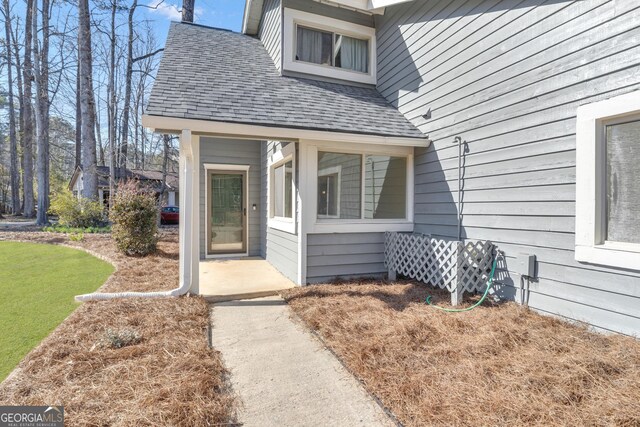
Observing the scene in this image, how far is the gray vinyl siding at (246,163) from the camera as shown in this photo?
8.02 m

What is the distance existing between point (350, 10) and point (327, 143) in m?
3.61

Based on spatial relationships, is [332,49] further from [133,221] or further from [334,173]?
[133,221]

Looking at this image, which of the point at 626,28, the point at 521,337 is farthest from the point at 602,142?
the point at 521,337

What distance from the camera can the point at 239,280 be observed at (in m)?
5.82

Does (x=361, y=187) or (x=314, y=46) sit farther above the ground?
(x=314, y=46)

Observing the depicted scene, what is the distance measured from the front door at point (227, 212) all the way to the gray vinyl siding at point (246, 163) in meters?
0.14

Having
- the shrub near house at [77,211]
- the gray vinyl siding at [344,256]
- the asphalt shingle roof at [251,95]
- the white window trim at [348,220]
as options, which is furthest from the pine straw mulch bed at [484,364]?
the shrub near house at [77,211]

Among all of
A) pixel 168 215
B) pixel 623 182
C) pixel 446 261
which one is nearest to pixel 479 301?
pixel 446 261

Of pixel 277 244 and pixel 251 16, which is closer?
pixel 277 244

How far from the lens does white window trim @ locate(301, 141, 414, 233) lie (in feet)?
17.4

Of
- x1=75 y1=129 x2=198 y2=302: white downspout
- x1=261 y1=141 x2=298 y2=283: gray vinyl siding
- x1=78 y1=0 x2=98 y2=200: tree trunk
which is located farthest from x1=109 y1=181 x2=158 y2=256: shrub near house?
x1=78 y1=0 x2=98 y2=200: tree trunk

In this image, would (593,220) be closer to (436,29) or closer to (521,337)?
(521,337)

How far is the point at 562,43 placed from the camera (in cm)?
361

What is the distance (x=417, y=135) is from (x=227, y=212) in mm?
5004
